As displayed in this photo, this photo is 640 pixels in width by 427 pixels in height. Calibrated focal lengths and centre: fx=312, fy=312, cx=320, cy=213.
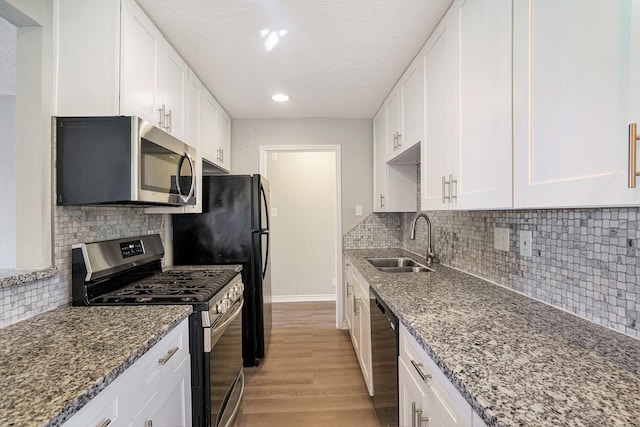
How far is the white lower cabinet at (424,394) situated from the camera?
785mm

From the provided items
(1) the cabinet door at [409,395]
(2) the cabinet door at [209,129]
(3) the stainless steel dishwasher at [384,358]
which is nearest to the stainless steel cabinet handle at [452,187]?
(3) the stainless steel dishwasher at [384,358]

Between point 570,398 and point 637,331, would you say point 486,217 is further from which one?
point 570,398

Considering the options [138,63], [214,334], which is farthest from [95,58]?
[214,334]

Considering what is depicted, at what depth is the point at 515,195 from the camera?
1.00m

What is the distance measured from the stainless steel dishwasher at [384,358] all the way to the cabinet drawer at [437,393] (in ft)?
0.67

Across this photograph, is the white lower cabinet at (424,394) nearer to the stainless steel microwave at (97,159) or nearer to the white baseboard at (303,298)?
the stainless steel microwave at (97,159)

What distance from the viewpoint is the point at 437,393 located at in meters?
0.90

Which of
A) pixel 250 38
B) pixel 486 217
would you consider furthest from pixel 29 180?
pixel 486 217

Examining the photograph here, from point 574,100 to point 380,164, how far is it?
2304mm

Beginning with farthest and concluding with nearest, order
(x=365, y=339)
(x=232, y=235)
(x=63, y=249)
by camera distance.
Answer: (x=232, y=235)
(x=365, y=339)
(x=63, y=249)

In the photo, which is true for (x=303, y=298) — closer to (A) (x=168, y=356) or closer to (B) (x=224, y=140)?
(B) (x=224, y=140)

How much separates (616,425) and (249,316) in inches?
89.6

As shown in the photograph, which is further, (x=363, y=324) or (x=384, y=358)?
(x=363, y=324)

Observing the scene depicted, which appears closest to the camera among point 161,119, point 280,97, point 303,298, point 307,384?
point 161,119
